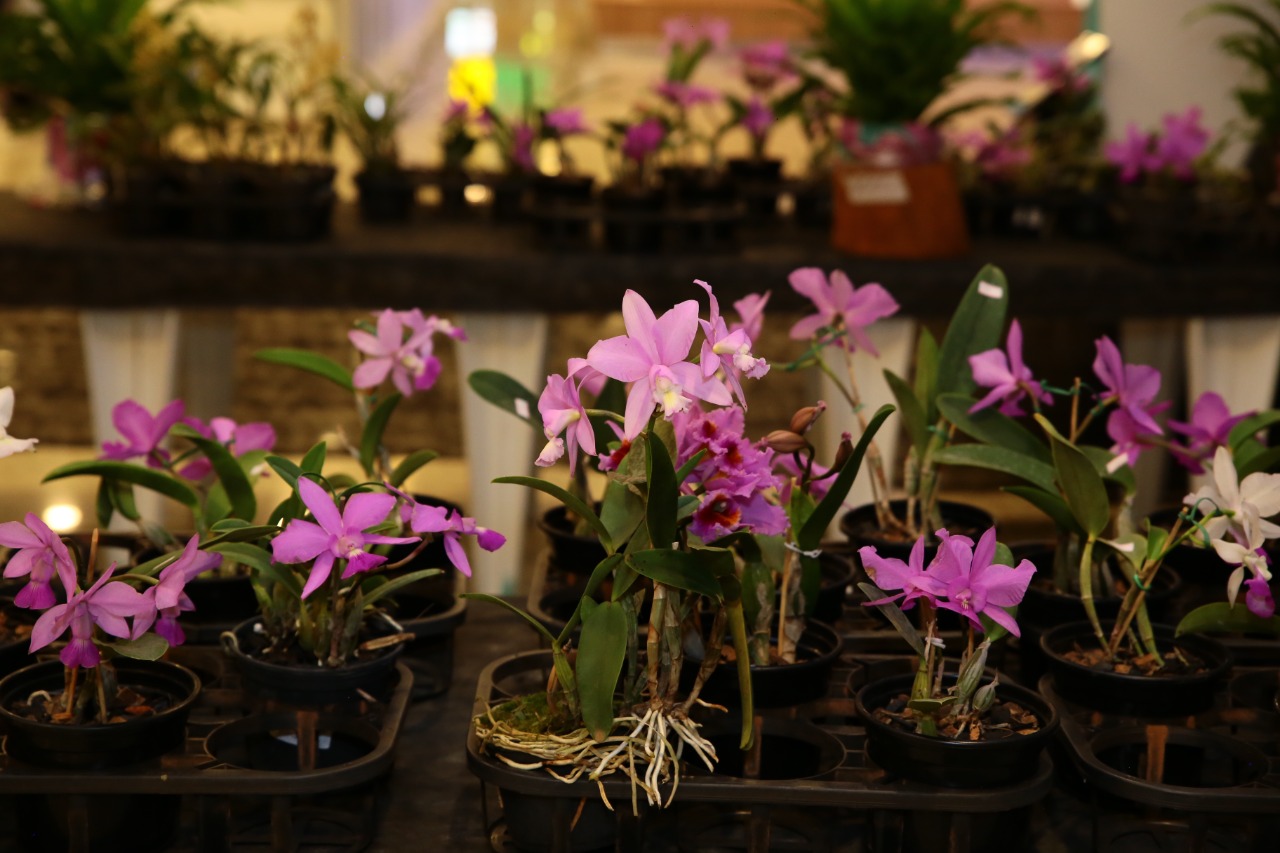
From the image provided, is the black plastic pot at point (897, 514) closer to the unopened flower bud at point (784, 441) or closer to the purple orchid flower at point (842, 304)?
the purple orchid flower at point (842, 304)

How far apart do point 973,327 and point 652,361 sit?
503mm

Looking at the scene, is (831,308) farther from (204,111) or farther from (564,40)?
(564,40)

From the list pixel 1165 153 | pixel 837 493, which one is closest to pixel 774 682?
pixel 837 493

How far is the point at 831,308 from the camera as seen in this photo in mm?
1177

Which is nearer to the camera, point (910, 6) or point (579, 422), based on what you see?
point (579, 422)

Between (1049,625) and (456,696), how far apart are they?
458 millimetres

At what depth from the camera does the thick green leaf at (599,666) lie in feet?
2.70

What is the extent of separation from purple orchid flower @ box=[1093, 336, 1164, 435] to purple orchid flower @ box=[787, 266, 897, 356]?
173mm

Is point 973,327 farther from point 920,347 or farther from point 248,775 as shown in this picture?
point 248,775

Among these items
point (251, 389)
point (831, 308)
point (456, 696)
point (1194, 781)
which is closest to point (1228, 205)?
point (831, 308)

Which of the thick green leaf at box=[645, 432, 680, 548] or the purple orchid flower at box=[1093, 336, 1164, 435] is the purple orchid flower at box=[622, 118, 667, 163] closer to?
the purple orchid flower at box=[1093, 336, 1164, 435]

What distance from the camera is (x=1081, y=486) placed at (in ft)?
3.28

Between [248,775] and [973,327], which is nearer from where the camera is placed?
[248,775]

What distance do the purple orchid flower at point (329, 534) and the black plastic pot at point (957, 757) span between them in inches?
11.7
